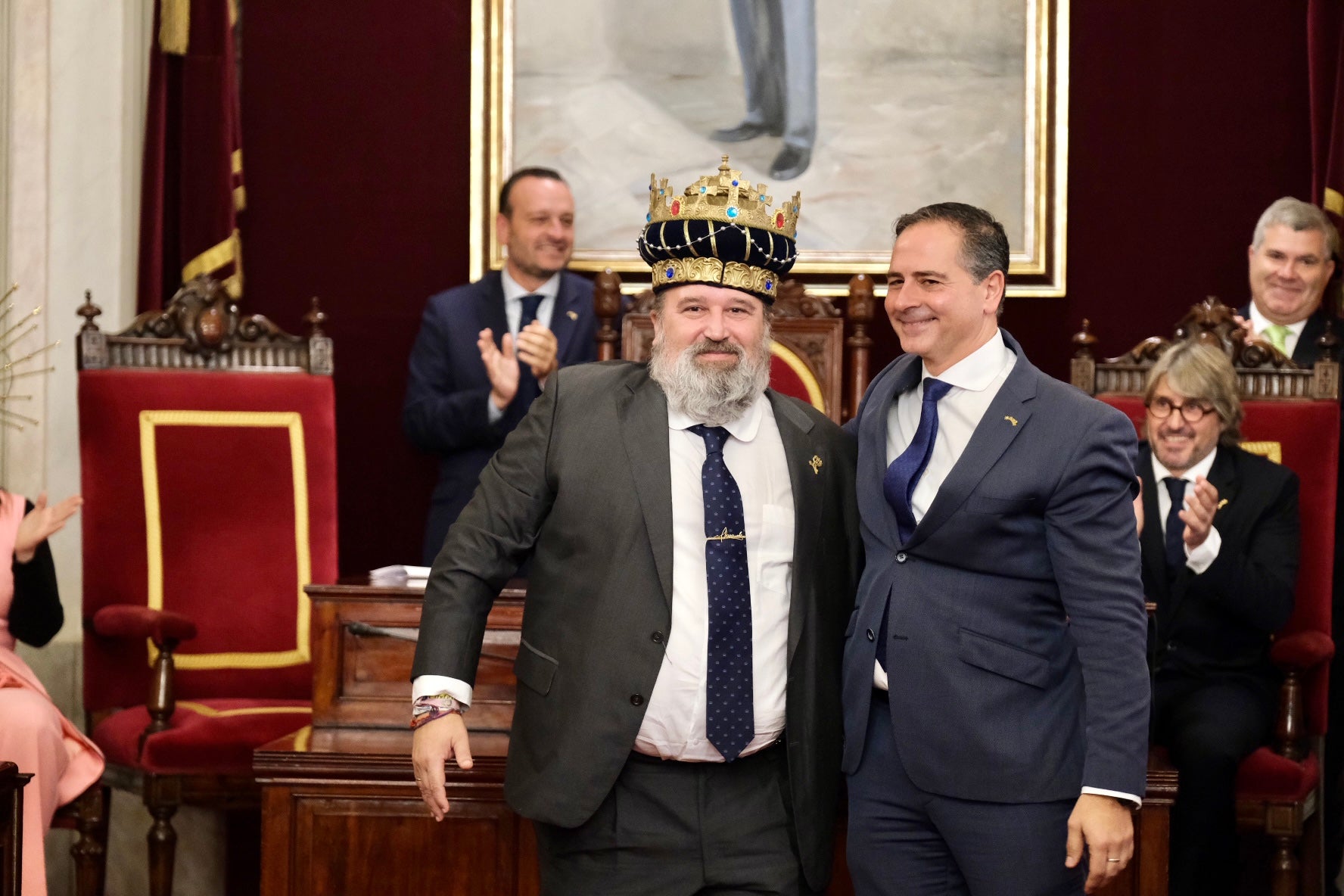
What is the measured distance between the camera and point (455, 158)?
5.23 m

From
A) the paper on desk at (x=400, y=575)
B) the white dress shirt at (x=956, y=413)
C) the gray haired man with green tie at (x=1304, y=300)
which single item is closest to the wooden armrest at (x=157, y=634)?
the paper on desk at (x=400, y=575)

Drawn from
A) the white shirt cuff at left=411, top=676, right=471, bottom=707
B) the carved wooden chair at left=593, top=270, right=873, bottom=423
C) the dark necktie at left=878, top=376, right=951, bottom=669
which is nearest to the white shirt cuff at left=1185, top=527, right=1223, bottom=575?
the carved wooden chair at left=593, top=270, right=873, bottom=423

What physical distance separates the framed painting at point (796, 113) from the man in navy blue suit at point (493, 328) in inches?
22.3

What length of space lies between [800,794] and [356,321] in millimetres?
3298

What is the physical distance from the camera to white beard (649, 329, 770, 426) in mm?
2537

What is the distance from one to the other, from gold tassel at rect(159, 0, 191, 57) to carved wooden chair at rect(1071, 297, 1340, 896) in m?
3.05

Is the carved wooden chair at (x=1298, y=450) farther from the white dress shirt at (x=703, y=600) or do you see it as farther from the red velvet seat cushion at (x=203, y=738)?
the red velvet seat cushion at (x=203, y=738)

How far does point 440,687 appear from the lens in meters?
2.38

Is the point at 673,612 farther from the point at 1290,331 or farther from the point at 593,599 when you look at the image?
the point at 1290,331

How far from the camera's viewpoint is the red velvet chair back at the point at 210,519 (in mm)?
4199

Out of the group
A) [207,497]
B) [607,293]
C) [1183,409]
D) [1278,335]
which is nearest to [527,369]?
[607,293]

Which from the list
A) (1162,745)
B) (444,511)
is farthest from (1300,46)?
(444,511)

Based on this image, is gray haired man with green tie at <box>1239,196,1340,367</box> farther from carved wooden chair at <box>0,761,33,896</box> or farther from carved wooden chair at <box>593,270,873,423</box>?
carved wooden chair at <box>0,761,33,896</box>

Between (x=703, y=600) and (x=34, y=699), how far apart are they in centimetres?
183
